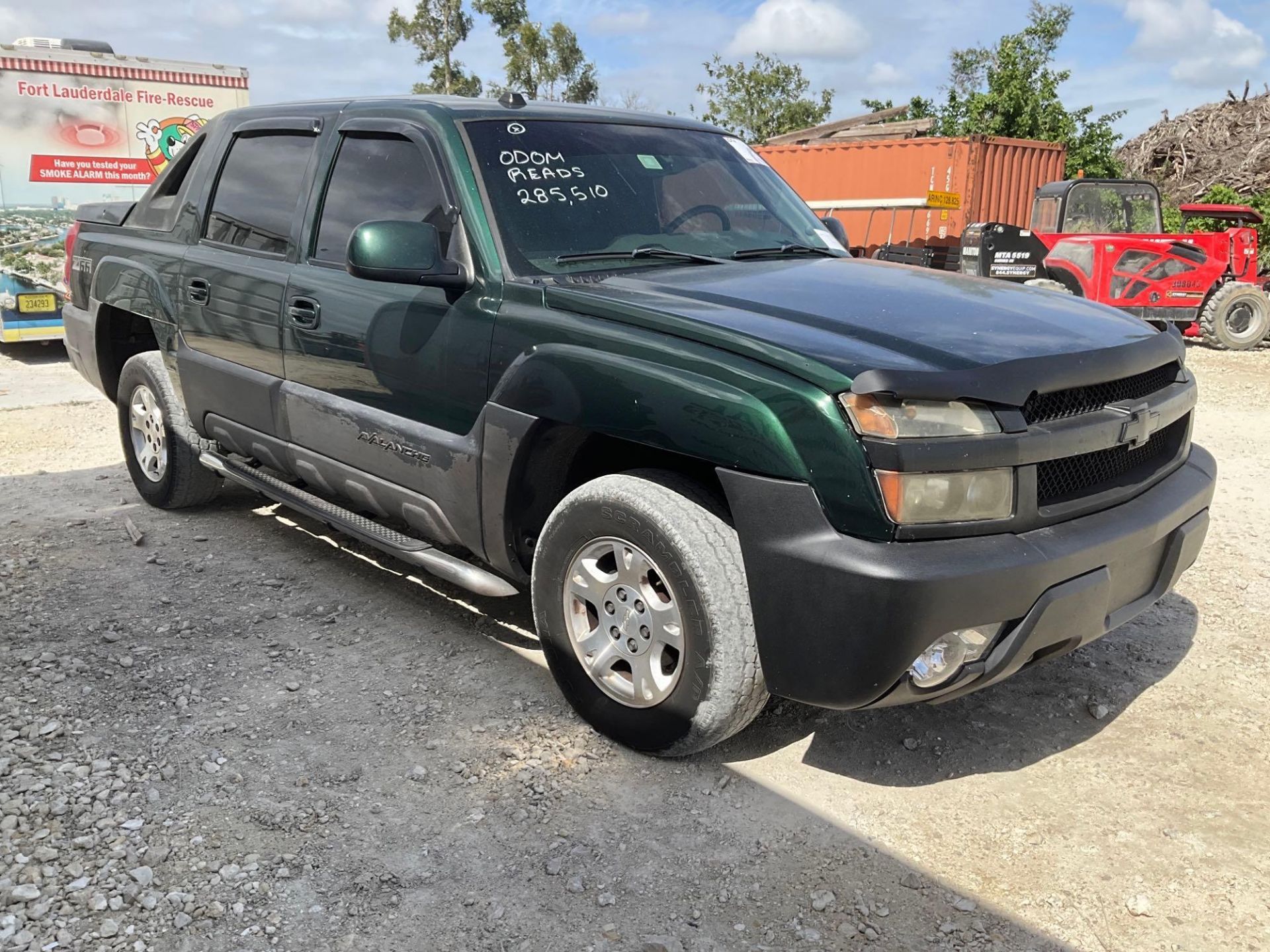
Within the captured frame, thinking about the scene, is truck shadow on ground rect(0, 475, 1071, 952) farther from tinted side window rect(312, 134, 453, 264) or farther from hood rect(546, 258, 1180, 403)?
tinted side window rect(312, 134, 453, 264)

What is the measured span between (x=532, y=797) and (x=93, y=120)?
10008 mm

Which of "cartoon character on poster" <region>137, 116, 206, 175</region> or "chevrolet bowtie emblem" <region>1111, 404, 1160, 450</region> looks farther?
"cartoon character on poster" <region>137, 116, 206, 175</region>

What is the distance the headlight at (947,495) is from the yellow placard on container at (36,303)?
412 inches

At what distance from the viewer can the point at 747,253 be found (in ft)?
12.5

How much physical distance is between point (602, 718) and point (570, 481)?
0.73 meters

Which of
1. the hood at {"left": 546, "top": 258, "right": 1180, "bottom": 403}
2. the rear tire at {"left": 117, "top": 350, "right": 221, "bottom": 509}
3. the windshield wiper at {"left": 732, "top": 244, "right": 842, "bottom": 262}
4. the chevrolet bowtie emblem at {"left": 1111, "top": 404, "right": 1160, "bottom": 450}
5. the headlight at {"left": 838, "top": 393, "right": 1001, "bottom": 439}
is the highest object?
the windshield wiper at {"left": 732, "top": 244, "right": 842, "bottom": 262}

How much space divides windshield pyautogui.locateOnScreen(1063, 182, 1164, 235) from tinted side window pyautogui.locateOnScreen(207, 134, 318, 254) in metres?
10.7

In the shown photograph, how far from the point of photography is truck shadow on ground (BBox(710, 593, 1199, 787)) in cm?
322

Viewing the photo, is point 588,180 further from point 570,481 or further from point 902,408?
point 902,408

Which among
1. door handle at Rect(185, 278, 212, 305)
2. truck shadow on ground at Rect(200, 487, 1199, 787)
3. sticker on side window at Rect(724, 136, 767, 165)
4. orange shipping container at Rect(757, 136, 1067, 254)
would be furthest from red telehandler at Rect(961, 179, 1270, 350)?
door handle at Rect(185, 278, 212, 305)

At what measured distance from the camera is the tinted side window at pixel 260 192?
426cm

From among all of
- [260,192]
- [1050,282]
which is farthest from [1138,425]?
[1050,282]

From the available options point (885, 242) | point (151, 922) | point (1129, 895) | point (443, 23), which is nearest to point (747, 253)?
point (1129, 895)

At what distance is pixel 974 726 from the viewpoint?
344cm
